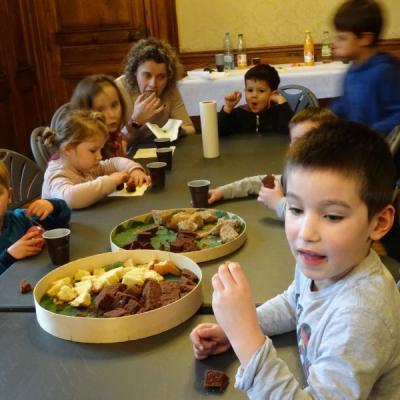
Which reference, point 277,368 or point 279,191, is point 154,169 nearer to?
point 279,191

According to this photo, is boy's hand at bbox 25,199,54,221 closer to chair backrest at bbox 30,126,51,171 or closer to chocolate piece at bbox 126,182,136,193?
chocolate piece at bbox 126,182,136,193

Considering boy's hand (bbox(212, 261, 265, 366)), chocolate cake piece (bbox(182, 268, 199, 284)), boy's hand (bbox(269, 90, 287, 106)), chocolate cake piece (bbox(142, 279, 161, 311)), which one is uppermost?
boy's hand (bbox(212, 261, 265, 366))

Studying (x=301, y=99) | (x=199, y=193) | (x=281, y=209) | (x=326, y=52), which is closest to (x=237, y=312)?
(x=281, y=209)

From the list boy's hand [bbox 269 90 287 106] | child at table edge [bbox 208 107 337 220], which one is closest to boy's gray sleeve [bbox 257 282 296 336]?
child at table edge [bbox 208 107 337 220]

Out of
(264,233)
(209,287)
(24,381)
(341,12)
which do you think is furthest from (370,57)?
(24,381)

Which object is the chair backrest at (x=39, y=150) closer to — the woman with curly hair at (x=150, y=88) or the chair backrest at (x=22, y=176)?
the chair backrest at (x=22, y=176)

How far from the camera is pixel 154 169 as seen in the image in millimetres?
2111

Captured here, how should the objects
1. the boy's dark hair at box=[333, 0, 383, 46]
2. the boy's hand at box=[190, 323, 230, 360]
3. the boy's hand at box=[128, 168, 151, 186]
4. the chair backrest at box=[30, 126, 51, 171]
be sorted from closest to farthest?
the boy's hand at box=[190, 323, 230, 360] → the boy's hand at box=[128, 168, 151, 186] → the boy's dark hair at box=[333, 0, 383, 46] → the chair backrest at box=[30, 126, 51, 171]

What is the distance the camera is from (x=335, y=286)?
892mm

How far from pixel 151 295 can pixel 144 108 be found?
6.42 ft

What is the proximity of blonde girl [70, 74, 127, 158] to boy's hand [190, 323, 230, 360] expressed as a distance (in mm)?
1774

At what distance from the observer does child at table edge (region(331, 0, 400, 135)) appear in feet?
7.45

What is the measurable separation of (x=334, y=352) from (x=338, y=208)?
0.21 metres

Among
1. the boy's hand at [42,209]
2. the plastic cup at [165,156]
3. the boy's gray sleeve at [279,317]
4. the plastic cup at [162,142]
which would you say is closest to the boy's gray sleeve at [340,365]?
the boy's gray sleeve at [279,317]
